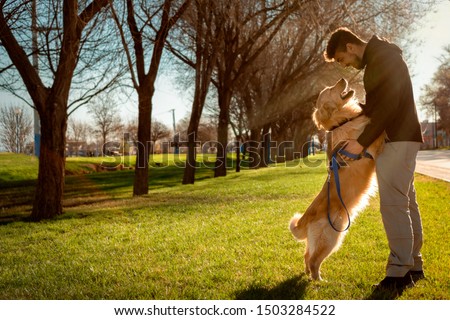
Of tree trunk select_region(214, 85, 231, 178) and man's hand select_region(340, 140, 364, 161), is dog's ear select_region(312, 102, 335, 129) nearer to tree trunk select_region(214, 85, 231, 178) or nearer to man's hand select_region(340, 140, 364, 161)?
man's hand select_region(340, 140, 364, 161)

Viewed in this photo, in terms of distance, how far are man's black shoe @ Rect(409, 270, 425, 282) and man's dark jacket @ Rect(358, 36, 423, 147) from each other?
135cm

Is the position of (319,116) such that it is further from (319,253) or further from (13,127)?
(13,127)

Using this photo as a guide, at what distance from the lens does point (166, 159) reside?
50.1 meters

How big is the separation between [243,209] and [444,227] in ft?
14.2

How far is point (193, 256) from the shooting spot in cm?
580

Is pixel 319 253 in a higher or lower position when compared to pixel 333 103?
lower

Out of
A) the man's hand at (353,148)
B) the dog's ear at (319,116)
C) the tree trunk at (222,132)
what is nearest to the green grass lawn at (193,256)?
the man's hand at (353,148)

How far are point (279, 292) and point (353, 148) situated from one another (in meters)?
1.51

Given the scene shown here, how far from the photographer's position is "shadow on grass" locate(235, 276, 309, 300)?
417 centimetres

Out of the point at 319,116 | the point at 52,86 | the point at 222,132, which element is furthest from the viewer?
the point at 222,132

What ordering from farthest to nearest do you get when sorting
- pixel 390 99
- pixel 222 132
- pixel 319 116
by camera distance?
pixel 222 132 → pixel 319 116 → pixel 390 99

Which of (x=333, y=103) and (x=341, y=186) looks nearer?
(x=341, y=186)

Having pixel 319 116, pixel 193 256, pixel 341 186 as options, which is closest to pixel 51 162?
pixel 193 256
